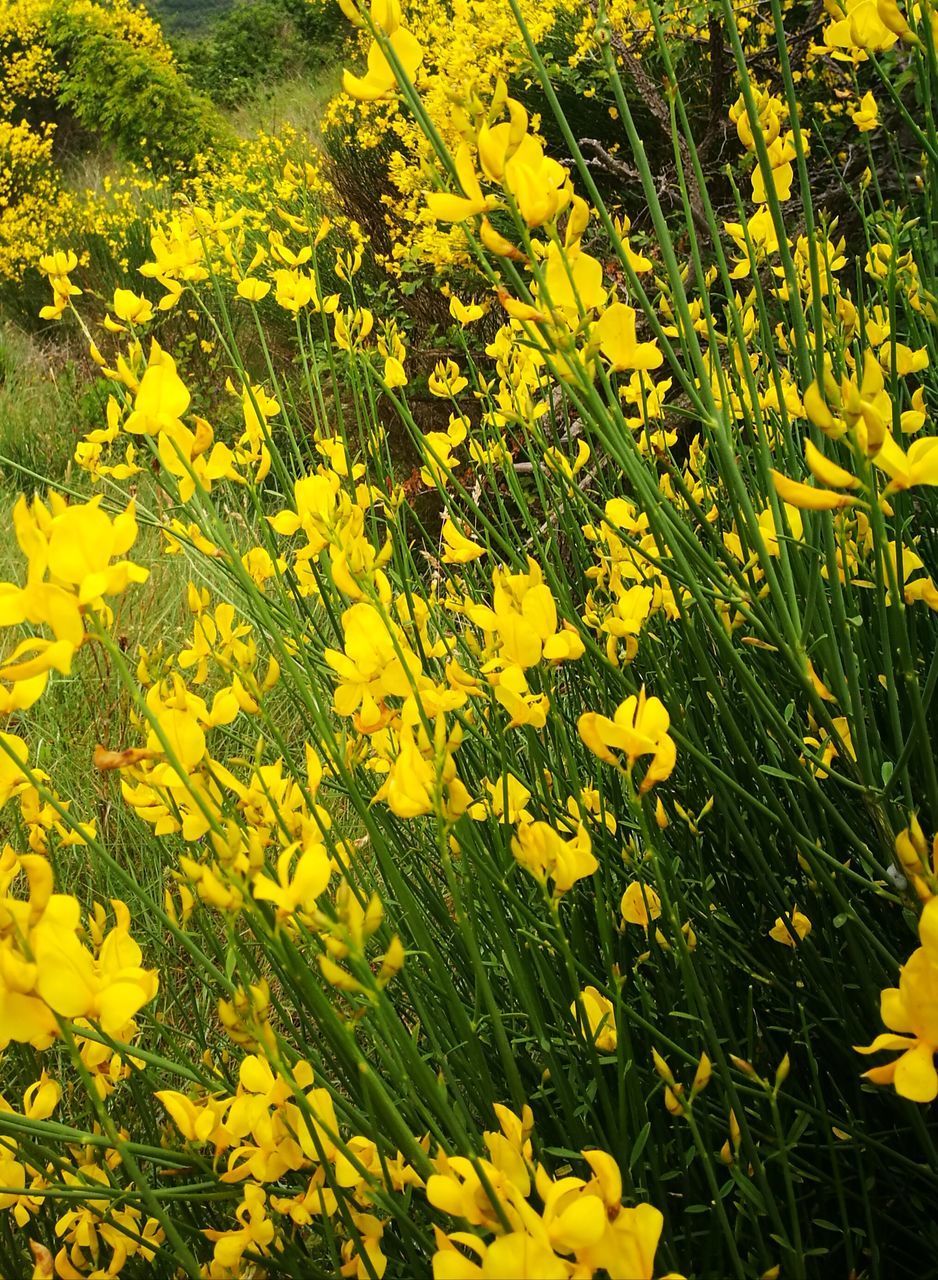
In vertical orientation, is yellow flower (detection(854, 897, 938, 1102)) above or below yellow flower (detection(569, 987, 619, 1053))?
above

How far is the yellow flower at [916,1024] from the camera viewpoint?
0.53m

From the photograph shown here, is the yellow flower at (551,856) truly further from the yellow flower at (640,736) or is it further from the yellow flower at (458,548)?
the yellow flower at (458,548)

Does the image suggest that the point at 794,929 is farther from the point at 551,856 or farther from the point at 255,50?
the point at 255,50

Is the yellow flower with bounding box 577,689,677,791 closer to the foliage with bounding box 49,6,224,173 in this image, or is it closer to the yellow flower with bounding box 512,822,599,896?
the yellow flower with bounding box 512,822,599,896

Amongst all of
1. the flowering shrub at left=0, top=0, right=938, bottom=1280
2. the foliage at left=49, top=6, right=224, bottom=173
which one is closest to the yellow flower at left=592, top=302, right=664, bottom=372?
the flowering shrub at left=0, top=0, right=938, bottom=1280

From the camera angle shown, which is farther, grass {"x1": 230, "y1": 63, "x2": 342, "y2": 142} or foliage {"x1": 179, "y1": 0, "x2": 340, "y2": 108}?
foliage {"x1": 179, "y1": 0, "x2": 340, "y2": 108}

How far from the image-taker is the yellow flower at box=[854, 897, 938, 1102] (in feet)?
1.73

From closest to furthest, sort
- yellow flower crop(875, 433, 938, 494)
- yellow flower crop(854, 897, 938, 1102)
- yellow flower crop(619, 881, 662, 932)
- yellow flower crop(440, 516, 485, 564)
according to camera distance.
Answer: yellow flower crop(854, 897, 938, 1102), yellow flower crop(875, 433, 938, 494), yellow flower crop(619, 881, 662, 932), yellow flower crop(440, 516, 485, 564)

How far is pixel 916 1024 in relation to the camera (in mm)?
552

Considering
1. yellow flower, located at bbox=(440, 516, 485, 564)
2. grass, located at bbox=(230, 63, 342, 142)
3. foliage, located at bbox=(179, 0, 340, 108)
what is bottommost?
yellow flower, located at bbox=(440, 516, 485, 564)

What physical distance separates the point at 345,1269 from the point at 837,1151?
488 mm

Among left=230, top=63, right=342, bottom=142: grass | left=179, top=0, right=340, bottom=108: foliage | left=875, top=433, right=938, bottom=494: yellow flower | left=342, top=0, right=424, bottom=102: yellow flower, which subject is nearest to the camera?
left=875, top=433, right=938, bottom=494: yellow flower

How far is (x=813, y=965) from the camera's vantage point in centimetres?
95

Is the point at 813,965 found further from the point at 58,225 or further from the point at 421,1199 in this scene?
the point at 58,225
